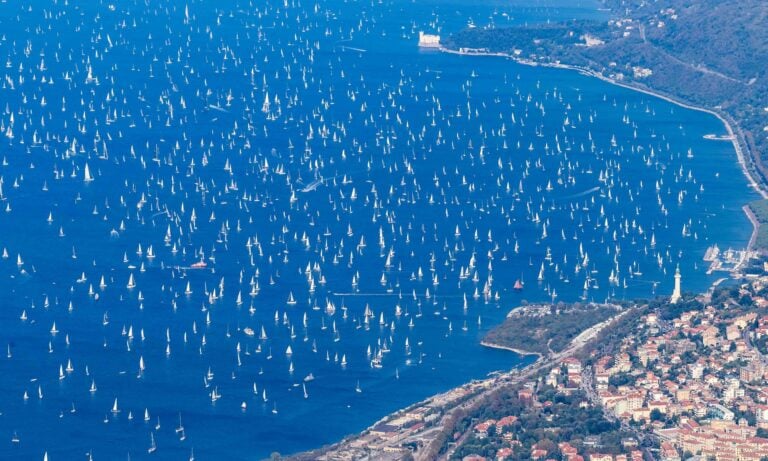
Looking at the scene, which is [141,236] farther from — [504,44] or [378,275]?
[504,44]

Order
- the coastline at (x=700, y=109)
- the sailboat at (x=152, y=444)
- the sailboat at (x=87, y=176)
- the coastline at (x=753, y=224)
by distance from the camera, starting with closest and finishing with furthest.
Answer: the sailboat at (x=152, y=444) < the coastline at (x=753, y=224) < the coastline at (x=700, y=109) < the sailboat at (x=87, y=176)

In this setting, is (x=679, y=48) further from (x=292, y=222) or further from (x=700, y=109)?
(x=292, y=222)

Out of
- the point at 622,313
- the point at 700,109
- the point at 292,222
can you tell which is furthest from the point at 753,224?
the point at 700,109

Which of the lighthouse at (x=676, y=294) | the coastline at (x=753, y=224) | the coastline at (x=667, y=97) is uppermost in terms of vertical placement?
the lighthouse at (x=676, y=294)

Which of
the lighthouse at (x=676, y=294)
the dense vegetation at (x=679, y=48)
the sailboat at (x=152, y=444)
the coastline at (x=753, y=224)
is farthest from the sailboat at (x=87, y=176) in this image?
the sailboat at (x=152, y=444)

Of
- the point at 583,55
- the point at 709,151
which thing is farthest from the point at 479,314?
the point at 583,55

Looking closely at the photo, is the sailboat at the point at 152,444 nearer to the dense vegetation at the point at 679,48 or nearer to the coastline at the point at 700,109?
the coastline at the point at 700,109
